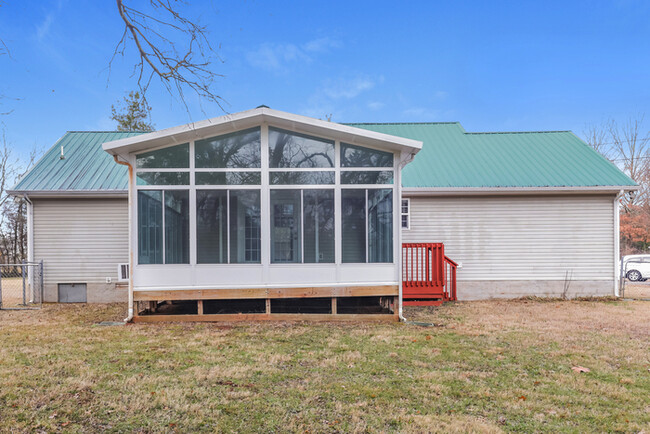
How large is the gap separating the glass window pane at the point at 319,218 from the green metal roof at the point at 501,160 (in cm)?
312

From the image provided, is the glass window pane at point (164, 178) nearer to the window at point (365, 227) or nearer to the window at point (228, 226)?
the window at point (228, 226)

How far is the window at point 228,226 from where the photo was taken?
688cm

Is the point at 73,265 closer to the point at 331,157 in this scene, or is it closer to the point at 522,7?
the point at 331,157

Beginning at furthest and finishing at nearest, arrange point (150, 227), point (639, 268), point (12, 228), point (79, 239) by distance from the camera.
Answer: point (12, 228) → point (639, 268) → point (79, 239) → point (150, 227)

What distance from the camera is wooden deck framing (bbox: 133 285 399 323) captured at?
6.81 m

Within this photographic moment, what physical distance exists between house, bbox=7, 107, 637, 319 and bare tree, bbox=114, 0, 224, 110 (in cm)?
154

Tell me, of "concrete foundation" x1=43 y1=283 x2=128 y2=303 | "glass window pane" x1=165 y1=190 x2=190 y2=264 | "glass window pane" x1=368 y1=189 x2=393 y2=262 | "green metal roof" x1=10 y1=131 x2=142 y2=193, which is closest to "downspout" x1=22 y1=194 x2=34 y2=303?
"concrete foundation" x1=43 y1=283 x2=128 y2=303

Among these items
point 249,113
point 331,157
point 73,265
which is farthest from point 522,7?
point 73,265

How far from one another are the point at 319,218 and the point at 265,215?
3.27 feet

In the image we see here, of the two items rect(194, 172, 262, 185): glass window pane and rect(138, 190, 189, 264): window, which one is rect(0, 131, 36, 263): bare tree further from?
rect(194, 172, 262, 185): glass window pane

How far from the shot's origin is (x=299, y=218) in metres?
6.96

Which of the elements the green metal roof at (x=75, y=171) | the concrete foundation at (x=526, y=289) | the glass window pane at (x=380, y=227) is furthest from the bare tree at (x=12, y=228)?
the concrete foundation at (x=526, y=289)

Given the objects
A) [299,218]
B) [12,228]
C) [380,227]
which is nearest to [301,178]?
[299,218]

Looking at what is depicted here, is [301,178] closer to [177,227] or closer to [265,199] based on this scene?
[265,199]
